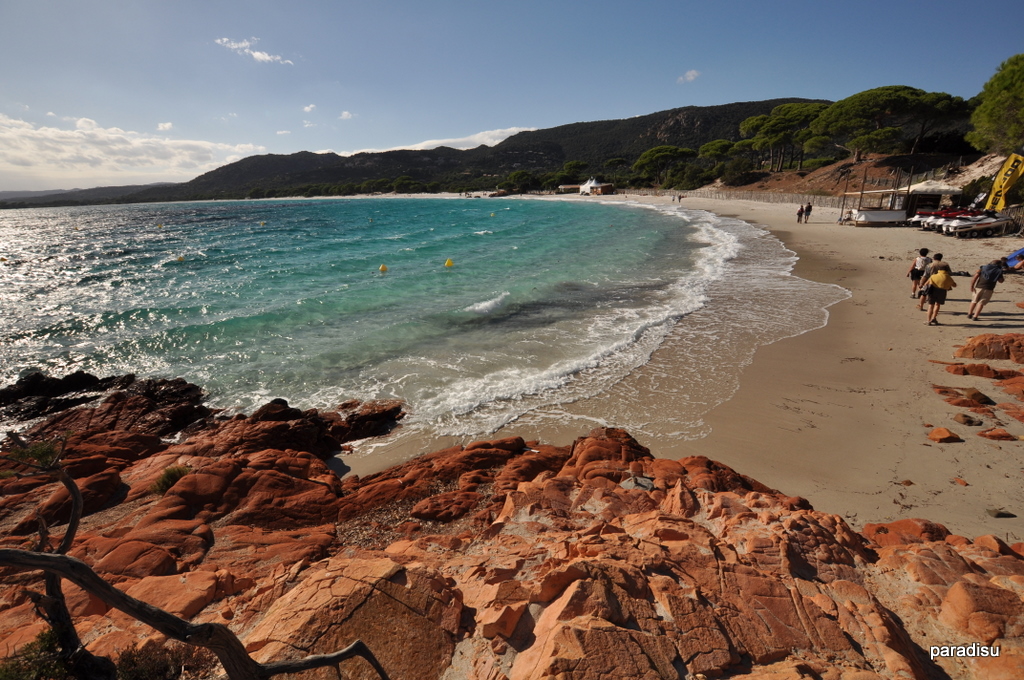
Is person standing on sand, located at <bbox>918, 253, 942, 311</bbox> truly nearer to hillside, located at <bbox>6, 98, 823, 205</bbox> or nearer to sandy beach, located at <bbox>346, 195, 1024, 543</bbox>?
sandy beach, located at <bbox>346, 195, 1024, 543</bbox>

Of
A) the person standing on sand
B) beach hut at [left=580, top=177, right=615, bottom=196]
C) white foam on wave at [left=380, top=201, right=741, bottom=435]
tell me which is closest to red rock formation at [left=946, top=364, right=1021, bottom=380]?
the person standing on sand

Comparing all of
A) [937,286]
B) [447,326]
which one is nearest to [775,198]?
[937,286]

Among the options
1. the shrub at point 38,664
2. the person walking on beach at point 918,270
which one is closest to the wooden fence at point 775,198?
the person walking on beach at point 918,270

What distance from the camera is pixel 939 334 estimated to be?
11586mm

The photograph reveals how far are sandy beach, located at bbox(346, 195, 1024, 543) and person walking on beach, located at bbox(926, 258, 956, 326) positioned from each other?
0.39m

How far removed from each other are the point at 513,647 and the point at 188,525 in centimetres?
454

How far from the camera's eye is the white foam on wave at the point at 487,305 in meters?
16.8

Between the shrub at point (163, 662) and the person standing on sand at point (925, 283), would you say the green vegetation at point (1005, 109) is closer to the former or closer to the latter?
the person standing on sand at point (925, 283)

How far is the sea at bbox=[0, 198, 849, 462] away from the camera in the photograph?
32.7 ft

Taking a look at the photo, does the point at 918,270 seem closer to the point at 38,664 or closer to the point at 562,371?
the point at 562,371

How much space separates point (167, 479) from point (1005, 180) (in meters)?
39.4

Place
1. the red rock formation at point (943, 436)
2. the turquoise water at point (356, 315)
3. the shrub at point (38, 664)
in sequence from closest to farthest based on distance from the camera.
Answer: the shrub at point (38, 664), the red rock formation at point (943, 436), the turquoise water at point (356, 315)

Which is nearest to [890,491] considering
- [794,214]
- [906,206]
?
[906,206]

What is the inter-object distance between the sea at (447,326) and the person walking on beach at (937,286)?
276cm
